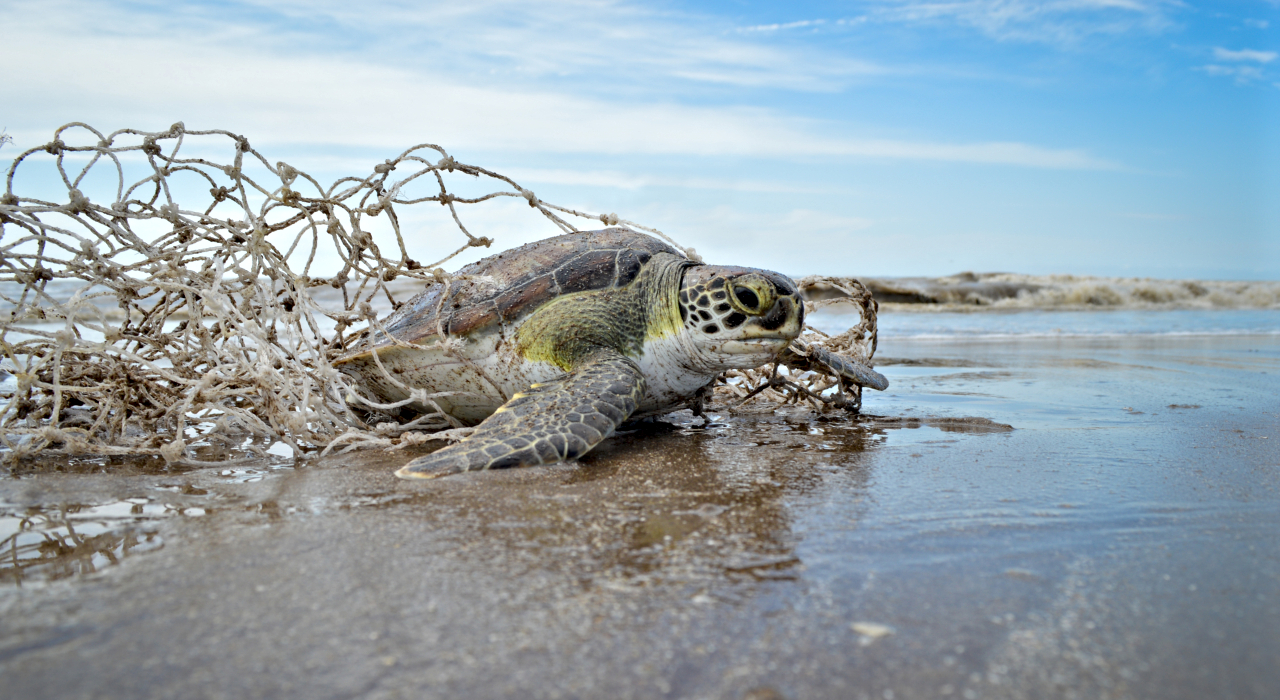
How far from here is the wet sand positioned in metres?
1.17

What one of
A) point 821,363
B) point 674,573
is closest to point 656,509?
point 674,573

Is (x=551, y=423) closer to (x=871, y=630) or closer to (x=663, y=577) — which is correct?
(x=663, y=577)

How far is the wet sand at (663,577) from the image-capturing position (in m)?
1.17

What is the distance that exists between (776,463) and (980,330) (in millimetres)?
12301

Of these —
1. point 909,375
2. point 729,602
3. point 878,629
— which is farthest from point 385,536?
point 909,375

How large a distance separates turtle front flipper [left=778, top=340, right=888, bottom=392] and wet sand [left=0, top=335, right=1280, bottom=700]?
104 cm

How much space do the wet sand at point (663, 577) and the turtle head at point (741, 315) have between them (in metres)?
0.62

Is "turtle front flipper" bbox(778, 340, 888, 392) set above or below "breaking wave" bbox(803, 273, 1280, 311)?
below

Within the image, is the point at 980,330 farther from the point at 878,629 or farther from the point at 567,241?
the point at 878,629

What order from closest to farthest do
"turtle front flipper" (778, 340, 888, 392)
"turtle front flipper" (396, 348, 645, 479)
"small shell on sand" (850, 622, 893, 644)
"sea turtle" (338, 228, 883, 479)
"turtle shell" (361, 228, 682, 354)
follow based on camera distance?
"small shell on sand" (850, 622, 893, 644), "turtle front flipper" (396, 348, 645, 479), "sea turtle" (338, 228, 883, 479), "turtle shell" (361, 228, 682, 354), "turtle front flipper" (778, 340, 888, 392)

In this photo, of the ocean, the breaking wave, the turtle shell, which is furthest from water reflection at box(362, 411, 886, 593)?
the breaking wave

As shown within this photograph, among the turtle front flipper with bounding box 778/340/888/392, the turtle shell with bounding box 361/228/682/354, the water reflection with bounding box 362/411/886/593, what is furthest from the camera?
the turtle front flipper with bounding box 778/340/888/392

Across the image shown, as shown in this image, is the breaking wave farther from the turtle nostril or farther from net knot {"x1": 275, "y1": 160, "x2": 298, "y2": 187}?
net knot {"x1": 275, "y1": 160, "x2": 298, "y2": 187}

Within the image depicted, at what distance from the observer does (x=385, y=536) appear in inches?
72.5
